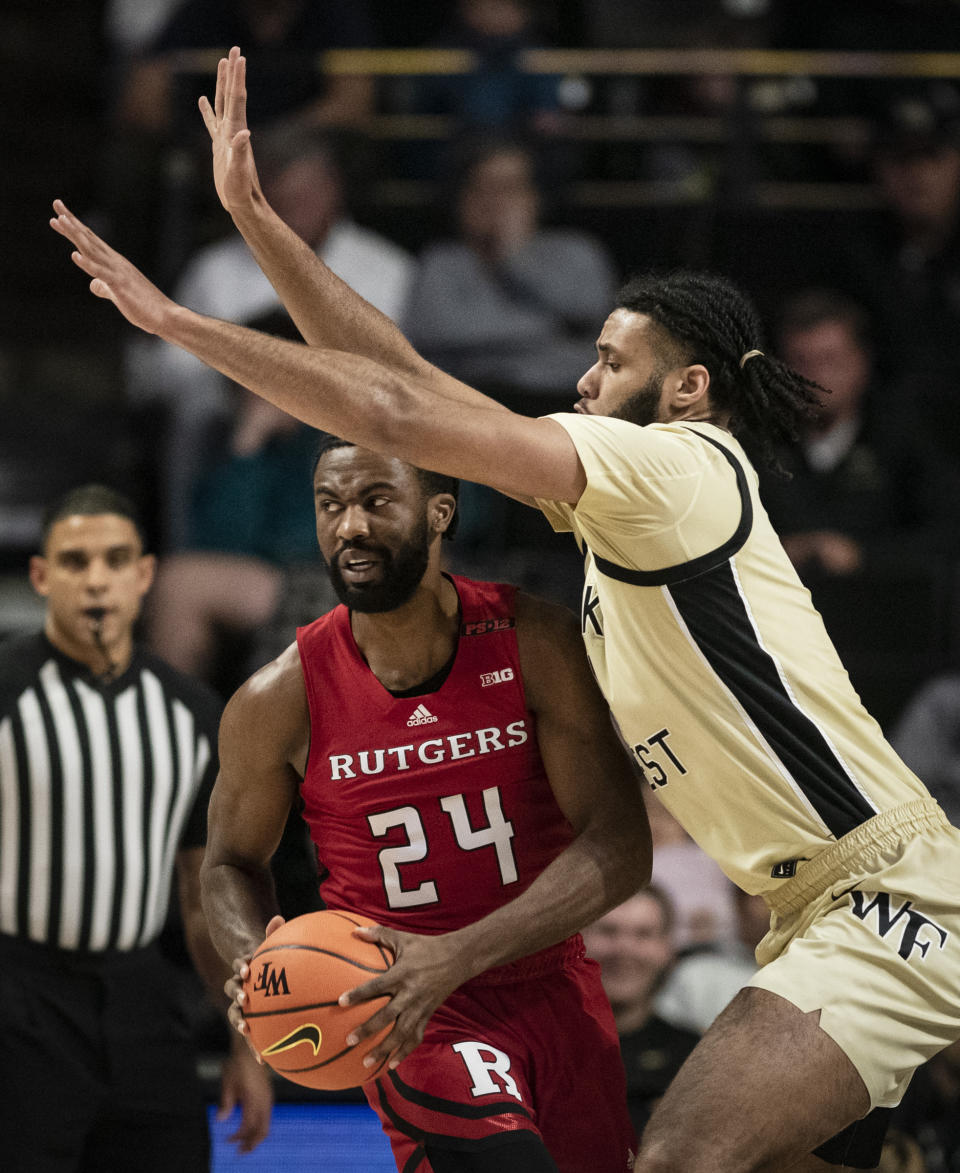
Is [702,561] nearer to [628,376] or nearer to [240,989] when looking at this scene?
[628,376]

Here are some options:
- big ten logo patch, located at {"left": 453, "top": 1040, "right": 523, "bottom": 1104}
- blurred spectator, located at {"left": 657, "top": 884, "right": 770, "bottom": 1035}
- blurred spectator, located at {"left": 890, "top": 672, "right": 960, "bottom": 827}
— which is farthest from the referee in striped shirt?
blurred spectator, located at {"left": 890, "top": 672, "right": 960, "bottom": 827}

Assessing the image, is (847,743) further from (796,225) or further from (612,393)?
(796,225)

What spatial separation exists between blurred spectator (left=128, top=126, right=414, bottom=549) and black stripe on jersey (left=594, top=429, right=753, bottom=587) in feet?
12.9

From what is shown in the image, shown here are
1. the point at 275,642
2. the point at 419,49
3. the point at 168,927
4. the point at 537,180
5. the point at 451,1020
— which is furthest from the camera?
the point at 419,49

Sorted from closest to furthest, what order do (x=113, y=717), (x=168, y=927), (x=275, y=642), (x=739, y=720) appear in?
(x=739, y=720) → (x=113, y=717) → (x=168, y=927) → (x=275, y=642)

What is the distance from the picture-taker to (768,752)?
9.10 feet

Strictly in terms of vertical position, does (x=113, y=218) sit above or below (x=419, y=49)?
below

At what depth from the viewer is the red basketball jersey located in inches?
121

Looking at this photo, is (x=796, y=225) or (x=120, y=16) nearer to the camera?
(x=796, y=225)

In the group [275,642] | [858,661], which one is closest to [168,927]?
[275,642]

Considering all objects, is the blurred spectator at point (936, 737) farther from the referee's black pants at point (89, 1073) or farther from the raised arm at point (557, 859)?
the referee's black pants at point (89, 1073)

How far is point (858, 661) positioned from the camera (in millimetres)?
6035

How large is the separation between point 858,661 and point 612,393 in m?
3.30

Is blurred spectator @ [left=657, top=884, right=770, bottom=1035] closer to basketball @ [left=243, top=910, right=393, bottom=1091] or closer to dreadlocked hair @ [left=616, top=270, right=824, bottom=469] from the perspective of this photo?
dreadlocked hair @ [left=616, top=270, right=824, bottom=469]
